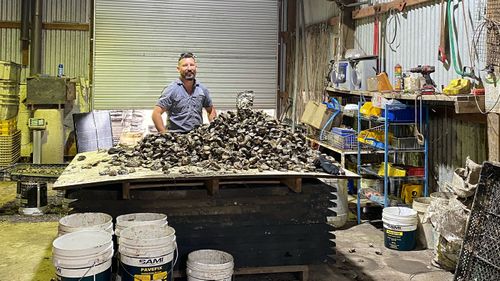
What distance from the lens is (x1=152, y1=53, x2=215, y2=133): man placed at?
5.10m

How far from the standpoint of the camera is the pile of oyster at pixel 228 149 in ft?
12.1

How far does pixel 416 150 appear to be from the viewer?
5.02 metres

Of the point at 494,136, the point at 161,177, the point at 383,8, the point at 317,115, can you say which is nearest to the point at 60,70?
the point at 317,115

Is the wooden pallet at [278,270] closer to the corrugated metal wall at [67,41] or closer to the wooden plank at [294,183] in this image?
the wooden plank at [294,183]

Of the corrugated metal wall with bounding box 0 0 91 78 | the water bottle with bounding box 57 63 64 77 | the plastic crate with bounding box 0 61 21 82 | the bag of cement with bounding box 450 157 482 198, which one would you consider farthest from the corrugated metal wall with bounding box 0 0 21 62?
the bag of cement with bounding box 450 157 482 198

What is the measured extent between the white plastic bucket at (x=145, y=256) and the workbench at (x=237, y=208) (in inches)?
23.1

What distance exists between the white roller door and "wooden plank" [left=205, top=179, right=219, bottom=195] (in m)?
5.91

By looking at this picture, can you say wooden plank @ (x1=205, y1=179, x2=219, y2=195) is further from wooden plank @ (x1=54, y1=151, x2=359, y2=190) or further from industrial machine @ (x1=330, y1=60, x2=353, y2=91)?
industrial machine @ (x1=330, y1=60, x2=353, y2=91)

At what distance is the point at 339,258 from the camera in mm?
4418

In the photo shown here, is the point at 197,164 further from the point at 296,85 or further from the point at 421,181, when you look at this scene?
the point at 296,85

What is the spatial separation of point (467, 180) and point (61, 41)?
8.11m

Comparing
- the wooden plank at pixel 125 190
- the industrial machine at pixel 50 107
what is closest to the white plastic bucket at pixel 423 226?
the wooden plank at pixel 125 190

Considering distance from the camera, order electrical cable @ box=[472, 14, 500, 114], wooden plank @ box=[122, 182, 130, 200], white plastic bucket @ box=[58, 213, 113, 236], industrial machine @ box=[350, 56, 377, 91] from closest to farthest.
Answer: white plastic bucket @ box=[58, 213, 113, 236]
wooden plank @ box=[122, 182, 130, 200]
electrical cable @ box=[472, 14, 500, 114]
industrial machine @ box=[350, 56, 377, 91]

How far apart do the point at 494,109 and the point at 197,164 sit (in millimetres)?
2515
